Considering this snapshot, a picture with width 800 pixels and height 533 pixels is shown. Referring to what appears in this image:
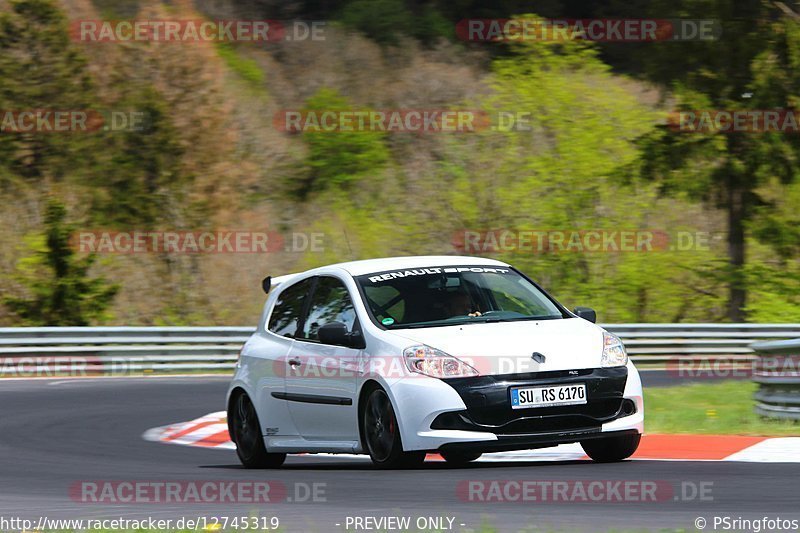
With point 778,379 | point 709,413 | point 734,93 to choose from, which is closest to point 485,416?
point 778,379

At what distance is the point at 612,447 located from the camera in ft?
32.8

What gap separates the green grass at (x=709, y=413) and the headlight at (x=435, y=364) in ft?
11.6

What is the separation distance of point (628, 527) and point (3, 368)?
20.5 m

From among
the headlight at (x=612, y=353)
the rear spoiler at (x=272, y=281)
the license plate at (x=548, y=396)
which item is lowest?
the license plate at (x=548, y=396)

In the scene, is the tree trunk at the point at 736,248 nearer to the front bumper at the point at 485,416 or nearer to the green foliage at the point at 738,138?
the green foliage at the point at 738,138

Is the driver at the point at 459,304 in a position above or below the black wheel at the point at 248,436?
above

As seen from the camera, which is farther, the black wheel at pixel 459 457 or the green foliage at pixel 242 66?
the green foliage at pixel 242 66

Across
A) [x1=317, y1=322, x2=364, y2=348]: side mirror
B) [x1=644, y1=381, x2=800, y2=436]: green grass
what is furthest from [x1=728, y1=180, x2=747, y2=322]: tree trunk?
[x1=317, y1=322, x2=364, y2=348]: side mirror

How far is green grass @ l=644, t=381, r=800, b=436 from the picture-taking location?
1235 cm

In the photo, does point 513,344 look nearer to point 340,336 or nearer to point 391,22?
point 340,336

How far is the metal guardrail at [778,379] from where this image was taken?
12.6 m

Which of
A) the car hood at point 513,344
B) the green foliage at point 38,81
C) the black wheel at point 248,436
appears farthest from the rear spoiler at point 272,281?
the green foliage at point 38,81

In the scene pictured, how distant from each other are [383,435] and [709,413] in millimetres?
5637

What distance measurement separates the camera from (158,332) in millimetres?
26750
